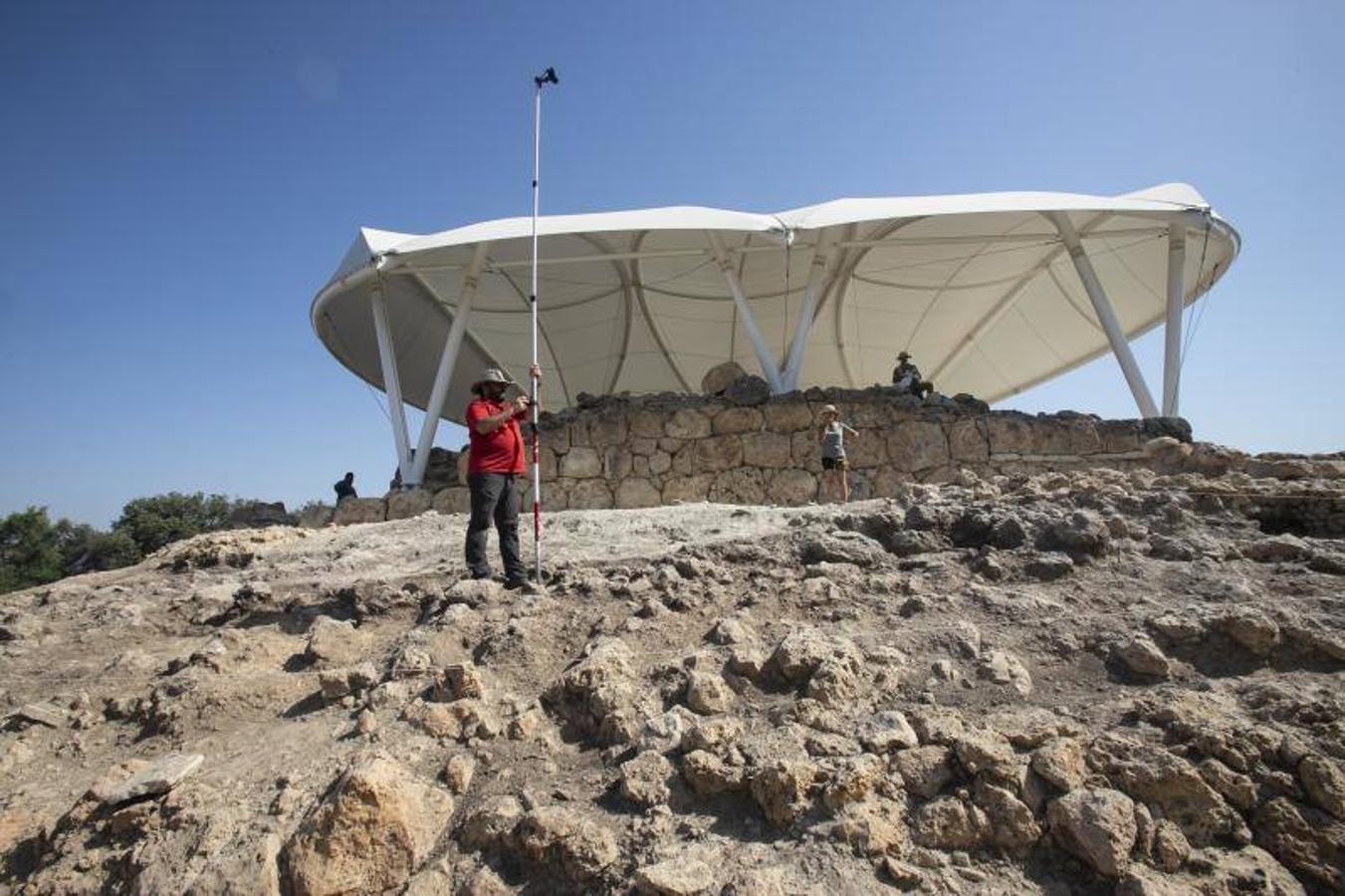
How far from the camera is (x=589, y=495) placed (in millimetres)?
11023

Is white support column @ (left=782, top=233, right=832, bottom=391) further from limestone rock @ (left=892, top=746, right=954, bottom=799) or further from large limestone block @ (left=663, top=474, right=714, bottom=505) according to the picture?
limestone rock @ (left=892, top=746, right=954, bottom=799)

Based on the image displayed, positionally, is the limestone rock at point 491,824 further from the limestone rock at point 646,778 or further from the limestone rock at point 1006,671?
Result: the limestone rock at point 1006,671

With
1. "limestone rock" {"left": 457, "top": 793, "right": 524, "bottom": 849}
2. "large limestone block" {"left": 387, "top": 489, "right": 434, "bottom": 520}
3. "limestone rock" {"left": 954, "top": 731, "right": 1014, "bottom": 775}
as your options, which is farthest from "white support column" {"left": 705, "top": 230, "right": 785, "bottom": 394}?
"limestone rock" {"left": 457, "top": 793, "right": 524, "bottom": 849}

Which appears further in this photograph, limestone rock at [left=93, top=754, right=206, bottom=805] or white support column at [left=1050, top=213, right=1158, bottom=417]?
white support column at [left=1050, top=213, right=1158, bottom=417]

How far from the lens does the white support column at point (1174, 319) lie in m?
12.2

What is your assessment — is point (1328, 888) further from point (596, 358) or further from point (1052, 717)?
point (596, 358)

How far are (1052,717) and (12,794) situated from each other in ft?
12.8

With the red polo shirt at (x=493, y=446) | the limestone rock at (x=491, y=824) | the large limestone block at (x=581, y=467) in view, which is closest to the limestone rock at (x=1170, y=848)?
the limestone rock at (x=491, y=824)

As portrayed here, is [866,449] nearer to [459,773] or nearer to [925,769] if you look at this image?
[925,769]

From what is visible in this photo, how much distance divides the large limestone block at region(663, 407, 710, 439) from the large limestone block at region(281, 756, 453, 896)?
8659mm

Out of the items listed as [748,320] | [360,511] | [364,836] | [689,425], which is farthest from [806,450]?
[364,836]

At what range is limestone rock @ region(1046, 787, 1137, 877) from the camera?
2049 millimetres

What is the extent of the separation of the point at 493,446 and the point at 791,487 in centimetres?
663

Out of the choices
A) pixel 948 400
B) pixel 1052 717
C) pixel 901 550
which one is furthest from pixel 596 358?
pixel 1052 717
